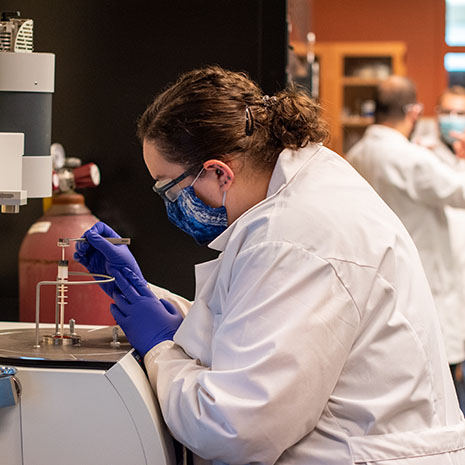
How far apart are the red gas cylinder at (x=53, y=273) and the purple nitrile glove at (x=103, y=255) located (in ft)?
0.55

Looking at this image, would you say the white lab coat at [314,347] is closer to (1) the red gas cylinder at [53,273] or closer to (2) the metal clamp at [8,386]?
(2) the metal clamp at [8,386]

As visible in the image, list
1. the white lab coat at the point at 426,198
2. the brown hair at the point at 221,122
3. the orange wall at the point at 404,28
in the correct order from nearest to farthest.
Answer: the brown hair at the point at 221,122
the white lab coat at the point at 426,198
the orange wall at the point at 404,28

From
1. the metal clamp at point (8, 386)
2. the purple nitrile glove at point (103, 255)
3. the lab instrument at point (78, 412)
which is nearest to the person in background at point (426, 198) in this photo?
the purple nitrile glove at point (103, 255)

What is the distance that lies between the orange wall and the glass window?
0.09 m

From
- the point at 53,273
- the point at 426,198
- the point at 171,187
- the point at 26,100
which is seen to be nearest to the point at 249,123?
the point at 171,187

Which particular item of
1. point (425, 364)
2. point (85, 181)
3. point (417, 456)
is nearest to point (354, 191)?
point (425, 364)

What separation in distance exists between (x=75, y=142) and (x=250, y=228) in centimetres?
91

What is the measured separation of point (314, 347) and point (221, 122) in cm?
39

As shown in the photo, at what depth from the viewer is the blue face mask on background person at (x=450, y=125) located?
420 centimetres

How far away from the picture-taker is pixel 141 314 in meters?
1.41

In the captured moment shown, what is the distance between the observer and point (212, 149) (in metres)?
1.31

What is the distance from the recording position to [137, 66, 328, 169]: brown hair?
1300 mm

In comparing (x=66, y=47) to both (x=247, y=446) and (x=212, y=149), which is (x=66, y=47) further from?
(x=247, y=446)

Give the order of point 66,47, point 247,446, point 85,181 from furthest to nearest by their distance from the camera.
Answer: point 66,47, point 85,181, point 247,446
